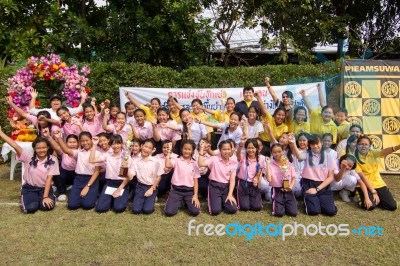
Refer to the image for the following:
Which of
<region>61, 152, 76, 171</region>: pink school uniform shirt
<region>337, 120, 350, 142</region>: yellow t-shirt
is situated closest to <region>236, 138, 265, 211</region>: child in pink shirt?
<region>337, 120, 350, 142</region>: yellow t-shirt

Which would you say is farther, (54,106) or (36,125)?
(54,106)

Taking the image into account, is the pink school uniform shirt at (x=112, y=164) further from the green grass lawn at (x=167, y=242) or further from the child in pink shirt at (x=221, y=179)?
the child in pink shirt at (x=221, y=179)

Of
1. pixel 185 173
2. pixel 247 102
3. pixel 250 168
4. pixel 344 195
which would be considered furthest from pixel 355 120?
pixel 185 173

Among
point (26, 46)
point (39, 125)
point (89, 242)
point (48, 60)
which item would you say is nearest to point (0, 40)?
point (26, 46)

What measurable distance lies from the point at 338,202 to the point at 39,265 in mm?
3853

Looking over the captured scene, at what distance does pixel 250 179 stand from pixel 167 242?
158cm

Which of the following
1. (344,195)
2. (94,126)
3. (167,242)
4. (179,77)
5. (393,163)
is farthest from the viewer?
(179,77)

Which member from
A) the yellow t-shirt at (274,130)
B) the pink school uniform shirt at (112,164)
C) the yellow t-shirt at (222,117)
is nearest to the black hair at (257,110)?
the yellow t-shirt at (274,130)

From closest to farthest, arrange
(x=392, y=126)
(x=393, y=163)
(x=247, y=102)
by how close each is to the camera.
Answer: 1. (x=247, y=102)
2. (x=393, y=163)
3. (x=392, y=126)

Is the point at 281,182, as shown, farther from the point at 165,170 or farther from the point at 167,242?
the point at 167,242

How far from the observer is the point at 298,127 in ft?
18.9

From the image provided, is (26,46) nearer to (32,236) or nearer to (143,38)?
(143,38)

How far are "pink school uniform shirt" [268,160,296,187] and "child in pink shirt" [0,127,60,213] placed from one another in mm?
2825

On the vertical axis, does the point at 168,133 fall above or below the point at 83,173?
above
